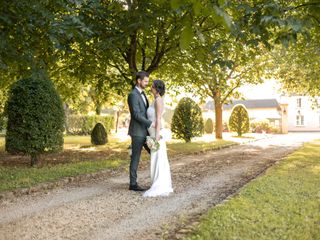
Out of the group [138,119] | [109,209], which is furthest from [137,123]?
[109,209]

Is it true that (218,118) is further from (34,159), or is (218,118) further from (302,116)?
(302,116)

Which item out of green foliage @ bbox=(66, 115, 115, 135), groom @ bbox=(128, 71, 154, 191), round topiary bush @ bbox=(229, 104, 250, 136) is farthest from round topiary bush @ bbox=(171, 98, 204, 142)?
groom @ bbox=(128, 71, 154, 191)

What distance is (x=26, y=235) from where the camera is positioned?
5234 mm

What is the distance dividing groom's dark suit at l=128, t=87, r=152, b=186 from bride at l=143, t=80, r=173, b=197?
6.2 inches

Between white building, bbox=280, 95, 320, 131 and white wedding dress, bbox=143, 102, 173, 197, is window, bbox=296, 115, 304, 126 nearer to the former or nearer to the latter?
white building, bbox=280, 95, 320, 131

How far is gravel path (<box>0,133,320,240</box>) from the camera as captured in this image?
538 cm

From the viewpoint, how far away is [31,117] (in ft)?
37.7

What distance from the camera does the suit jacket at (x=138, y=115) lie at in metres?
7.96

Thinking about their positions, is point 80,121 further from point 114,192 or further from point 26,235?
point 26,235

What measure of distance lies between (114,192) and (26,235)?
3.11m

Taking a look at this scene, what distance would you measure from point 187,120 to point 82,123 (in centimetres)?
1714

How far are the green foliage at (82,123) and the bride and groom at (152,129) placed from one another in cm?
3018

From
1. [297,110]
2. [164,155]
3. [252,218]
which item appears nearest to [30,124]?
[164,155]

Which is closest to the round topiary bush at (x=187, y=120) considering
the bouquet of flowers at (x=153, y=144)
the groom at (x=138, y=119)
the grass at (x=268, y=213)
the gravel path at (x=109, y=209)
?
the gravel path at (x=109, y=209)
